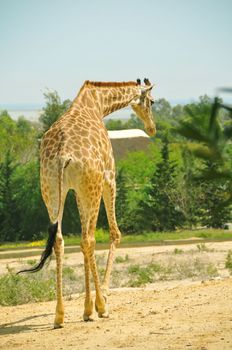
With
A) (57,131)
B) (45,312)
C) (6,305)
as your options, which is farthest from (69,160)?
(6,305)

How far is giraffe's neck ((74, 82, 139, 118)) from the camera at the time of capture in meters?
10.8

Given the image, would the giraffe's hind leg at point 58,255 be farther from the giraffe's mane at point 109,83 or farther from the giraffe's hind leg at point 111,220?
the giraffe's mane at point 109,83

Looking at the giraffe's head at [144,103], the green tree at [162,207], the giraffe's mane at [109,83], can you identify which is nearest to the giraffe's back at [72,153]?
the giraffe's mane at [109,83]

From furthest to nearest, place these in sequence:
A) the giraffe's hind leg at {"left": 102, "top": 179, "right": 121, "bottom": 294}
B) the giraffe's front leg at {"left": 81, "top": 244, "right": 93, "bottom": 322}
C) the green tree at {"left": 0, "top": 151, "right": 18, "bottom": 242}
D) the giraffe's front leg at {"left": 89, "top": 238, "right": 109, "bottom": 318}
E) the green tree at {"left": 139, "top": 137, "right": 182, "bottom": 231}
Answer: the green tree at {"left": 0, "top": 151, "right": 18, "bottom": 242}
the green tree at {"left": 139, "top": 137, "right": 182, "bottom": 231}
the giraffe's hind leg at {"left": 102, "top": 179, "right": 121, "bottom": 294}
the giraffe's front leg at {"left": 89, "top": 238, "right": 109, "bottom": 318}
the giraffe's front leg at {"left": 81, "top": 244, "right": 93, "bottom": 322}

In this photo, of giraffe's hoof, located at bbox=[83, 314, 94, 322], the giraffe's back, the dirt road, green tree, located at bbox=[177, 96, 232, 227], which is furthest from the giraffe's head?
green tree, located at bbox=[177, 96, 232, 227]

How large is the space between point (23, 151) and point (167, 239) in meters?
27.4

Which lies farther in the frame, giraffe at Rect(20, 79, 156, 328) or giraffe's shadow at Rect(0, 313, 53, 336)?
giraffe's shadow at Rect(0, 313, 53, 336)

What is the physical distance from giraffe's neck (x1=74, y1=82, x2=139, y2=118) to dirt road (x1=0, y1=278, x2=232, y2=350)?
245 centimetres

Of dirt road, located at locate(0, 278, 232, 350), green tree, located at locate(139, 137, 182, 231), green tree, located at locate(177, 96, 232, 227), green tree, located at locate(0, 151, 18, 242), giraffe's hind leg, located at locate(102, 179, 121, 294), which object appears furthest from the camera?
green tree, located at locate(0, 151, 18, 242)

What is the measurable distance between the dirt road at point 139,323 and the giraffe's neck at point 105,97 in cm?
245

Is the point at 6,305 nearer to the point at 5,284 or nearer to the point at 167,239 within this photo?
the point at 5,284

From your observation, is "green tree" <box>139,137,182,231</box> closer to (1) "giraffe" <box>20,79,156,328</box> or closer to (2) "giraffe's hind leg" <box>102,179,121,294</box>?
(2) "giraffe's hind leg" <box>102,179,121,294</box>

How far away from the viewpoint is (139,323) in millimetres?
8562

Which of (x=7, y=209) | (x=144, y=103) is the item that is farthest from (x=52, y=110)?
(x=144, y=103)
